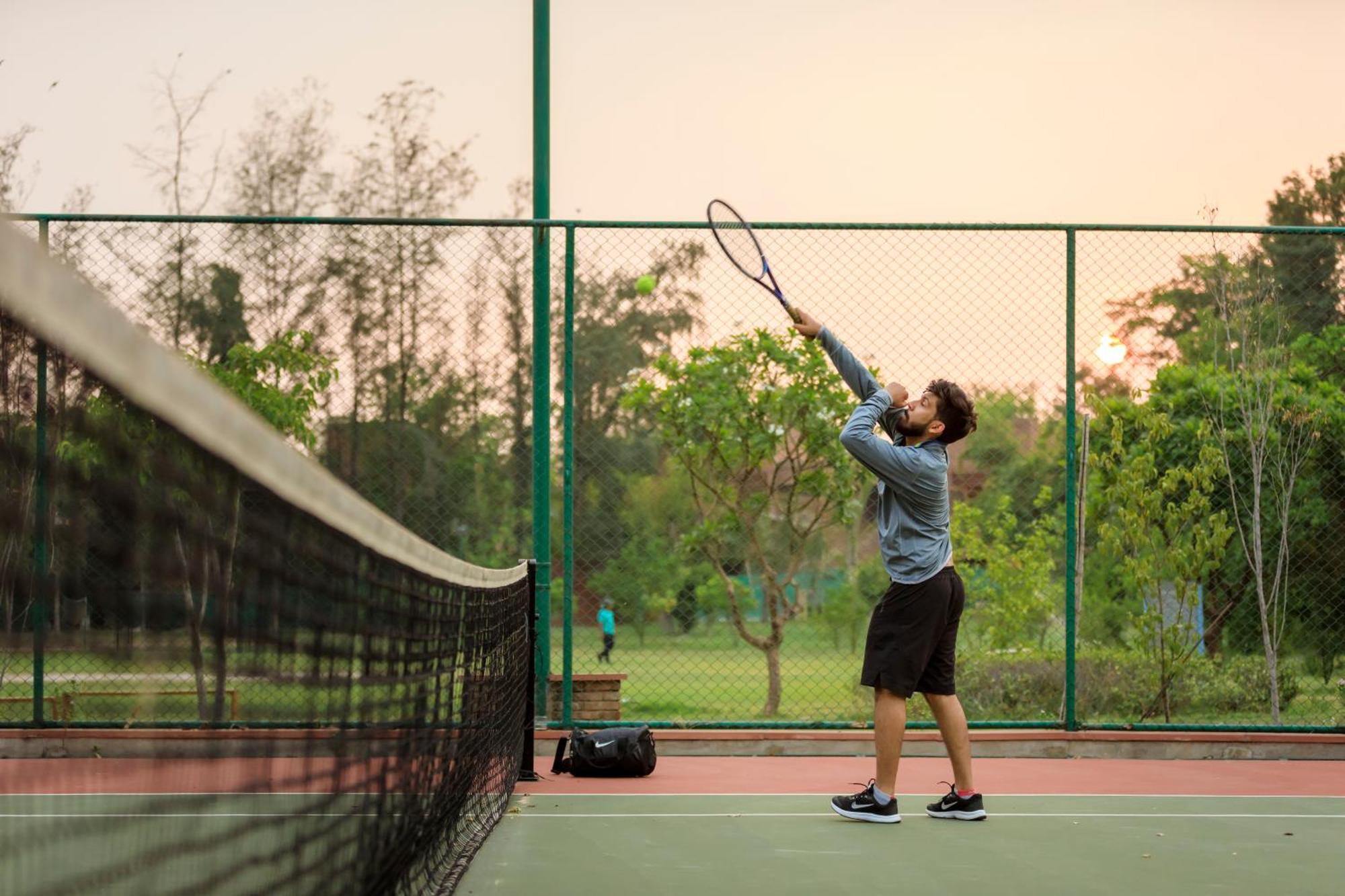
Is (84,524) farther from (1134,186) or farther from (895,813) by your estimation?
(1134,186)

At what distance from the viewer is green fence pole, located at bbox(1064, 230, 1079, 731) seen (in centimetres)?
713

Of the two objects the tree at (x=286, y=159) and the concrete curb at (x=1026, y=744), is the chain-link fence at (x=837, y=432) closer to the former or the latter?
the concrete curb at (x=1026, y=744)

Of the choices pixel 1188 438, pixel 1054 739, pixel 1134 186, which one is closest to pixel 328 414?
pixel 1054 739

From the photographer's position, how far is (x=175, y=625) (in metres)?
1.61

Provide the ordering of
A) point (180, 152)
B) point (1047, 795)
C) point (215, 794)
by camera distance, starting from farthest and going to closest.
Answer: point (180, 152) < point (1047, 795) < point (215, 794)

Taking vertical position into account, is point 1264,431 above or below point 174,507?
above

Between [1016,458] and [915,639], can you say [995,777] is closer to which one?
[915,639]

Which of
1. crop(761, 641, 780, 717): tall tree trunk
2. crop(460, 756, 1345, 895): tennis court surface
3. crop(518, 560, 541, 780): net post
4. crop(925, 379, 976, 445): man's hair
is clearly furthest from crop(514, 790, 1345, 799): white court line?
crop(761, 641, 780, 717): tall tree trunk

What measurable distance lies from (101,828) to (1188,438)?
24.8 ft

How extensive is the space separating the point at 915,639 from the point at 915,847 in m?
0.73

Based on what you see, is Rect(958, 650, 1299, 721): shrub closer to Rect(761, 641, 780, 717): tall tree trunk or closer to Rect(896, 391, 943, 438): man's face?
Rect(761, 641, 780, 717): tall tree trunk

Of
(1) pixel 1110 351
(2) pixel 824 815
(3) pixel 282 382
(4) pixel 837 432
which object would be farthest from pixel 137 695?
(4) pixel 837 432

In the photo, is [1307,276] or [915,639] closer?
[915,639]

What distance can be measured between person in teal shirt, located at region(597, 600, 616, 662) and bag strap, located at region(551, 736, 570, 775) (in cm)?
176
